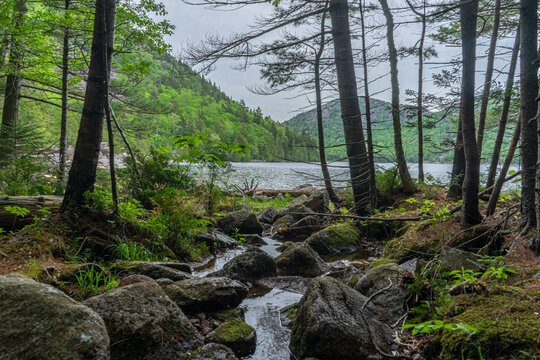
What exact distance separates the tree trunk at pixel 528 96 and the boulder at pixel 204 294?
3.96 meters

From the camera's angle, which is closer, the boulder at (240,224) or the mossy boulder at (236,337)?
the mossy boulder at (236,337)

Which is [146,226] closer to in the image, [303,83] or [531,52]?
[531,52]

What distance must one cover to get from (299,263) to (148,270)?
304 cm

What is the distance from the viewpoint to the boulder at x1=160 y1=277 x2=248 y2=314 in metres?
3.67

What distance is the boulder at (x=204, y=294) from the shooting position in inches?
144

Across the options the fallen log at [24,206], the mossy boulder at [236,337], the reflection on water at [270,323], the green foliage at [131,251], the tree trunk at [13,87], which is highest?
the tree trunk at [13,87]

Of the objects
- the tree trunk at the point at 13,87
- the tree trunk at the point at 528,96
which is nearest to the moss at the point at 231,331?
the tree trunk at the point at 528,96

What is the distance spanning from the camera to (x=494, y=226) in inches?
167

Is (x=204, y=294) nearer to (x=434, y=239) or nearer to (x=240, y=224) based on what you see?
(x=434, y=239)

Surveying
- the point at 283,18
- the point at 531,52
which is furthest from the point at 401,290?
the point at 283,18

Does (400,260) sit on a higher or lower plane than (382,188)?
lower

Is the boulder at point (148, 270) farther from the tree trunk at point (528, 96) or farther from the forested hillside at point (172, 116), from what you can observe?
the tree trunk at point (528, 96)

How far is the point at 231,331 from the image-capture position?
10.5 ft

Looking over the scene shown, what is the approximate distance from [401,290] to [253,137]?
312ft
